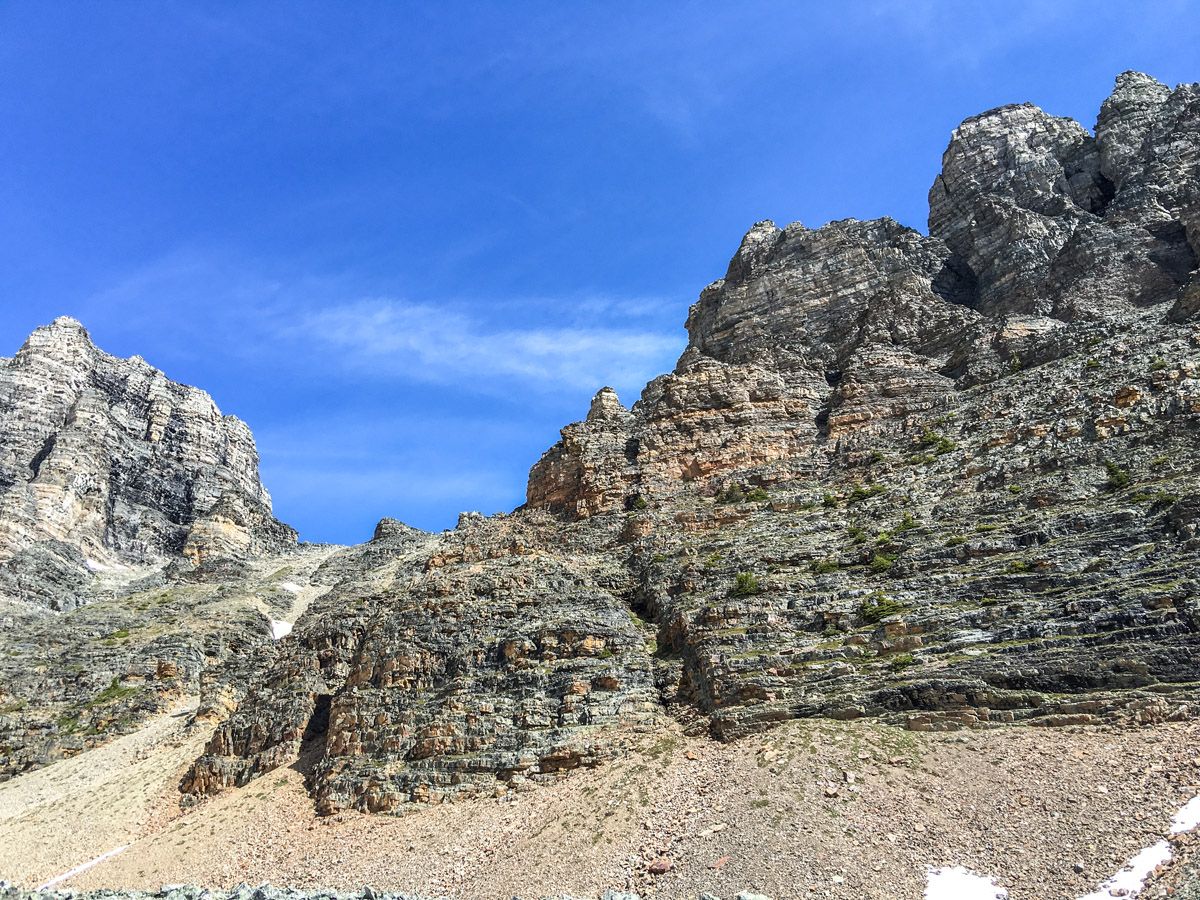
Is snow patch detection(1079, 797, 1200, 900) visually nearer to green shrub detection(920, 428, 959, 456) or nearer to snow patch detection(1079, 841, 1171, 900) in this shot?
snow patch detection(1079, 841, 1171, 900)

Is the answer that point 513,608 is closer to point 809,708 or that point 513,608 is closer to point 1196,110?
point 809,708

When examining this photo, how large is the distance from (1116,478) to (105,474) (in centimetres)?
14180

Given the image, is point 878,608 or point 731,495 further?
point 731,495

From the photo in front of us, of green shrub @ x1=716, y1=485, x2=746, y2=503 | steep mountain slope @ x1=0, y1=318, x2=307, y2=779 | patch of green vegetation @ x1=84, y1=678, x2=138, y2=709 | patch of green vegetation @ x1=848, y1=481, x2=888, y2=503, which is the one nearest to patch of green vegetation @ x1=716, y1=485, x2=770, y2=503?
green shrub @ x1=716, y1=485, x2=746, y2=503

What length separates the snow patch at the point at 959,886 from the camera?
23.5 metres

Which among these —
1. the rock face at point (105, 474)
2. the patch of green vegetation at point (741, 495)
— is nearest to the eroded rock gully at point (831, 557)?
the patch of green vegetation at point (741, 495)

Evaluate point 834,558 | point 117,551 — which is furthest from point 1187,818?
point 117,551

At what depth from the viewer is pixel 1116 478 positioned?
43188 mm

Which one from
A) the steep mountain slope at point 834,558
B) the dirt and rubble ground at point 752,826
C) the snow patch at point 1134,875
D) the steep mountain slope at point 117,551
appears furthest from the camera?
the steep mountain slope at point 117,551

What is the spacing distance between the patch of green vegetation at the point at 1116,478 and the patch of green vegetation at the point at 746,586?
17353 mm

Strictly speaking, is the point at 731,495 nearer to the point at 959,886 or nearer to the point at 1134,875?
the point at 959,886

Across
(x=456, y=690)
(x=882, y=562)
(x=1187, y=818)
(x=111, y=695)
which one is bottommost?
(x=1187, y=818)

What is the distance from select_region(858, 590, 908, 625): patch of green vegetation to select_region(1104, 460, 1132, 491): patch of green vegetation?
1334 centimetres

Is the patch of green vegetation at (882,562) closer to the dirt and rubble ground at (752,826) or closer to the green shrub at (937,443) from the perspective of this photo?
the dirt and rubble ground at (752,826)
